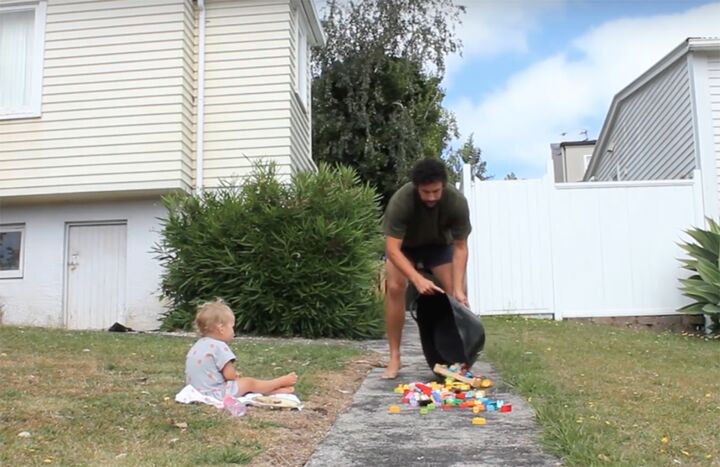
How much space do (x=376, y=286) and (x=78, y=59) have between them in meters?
5.65

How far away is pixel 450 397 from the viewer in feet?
13.0

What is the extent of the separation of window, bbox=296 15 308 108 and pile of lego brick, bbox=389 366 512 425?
26.1ft

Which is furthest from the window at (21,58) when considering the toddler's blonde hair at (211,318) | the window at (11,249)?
the toddler's blonde hair at (211,318)

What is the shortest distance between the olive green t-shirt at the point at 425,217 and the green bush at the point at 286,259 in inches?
124

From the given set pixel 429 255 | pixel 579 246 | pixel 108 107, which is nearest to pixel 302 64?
pixel 108 107

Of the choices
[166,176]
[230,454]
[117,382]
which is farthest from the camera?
[166,176]

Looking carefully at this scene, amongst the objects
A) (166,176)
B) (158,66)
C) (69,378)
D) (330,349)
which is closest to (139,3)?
(158,66)

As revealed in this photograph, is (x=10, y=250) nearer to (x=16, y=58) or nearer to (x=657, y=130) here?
(x=16, y=58)

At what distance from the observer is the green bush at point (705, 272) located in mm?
8602

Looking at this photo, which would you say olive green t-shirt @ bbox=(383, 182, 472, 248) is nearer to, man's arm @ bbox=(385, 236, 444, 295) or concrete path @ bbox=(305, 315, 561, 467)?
man's arm @ bbox=(385, 236, 444, 295)

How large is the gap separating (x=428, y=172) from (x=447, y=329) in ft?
3.83

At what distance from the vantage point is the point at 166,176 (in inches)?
386

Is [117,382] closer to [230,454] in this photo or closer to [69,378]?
[69,378]

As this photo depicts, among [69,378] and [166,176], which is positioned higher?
[166,176]
